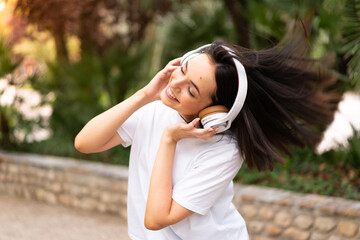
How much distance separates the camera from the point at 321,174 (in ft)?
16.3

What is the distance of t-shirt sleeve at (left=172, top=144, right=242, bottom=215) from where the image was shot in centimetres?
155

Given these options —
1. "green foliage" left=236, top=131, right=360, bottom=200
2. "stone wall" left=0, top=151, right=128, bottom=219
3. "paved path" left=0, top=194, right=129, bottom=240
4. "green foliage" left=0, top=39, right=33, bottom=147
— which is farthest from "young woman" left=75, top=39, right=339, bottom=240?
"green foliage" left=0, top=39, right=33, bottom=147

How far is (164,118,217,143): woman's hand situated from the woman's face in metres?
0.07

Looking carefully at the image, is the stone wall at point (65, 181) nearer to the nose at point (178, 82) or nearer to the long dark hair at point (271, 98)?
the long dark hair at point (271, 98)

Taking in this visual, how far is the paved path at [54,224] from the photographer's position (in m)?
5.09

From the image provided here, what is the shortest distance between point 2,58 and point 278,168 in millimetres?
4040

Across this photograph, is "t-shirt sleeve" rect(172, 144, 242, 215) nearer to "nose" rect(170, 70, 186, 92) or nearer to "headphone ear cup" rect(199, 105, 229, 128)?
"headphone ear cup" rect(199, 105, 229, 128)

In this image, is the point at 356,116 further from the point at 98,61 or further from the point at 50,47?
the point at 50,47

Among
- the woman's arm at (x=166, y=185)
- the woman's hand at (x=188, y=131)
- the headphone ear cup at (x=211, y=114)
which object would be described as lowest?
the woman's arm at (x=166, y=185)

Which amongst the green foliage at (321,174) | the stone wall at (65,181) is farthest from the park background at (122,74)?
the stone wall at (65,181)

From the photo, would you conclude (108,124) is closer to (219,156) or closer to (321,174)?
(219,156)

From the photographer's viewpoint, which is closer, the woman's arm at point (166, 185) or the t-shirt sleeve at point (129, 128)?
the woman's arm at point (166, 185)

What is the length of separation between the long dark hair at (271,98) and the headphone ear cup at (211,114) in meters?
0.03

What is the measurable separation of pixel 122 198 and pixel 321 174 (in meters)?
2.14
